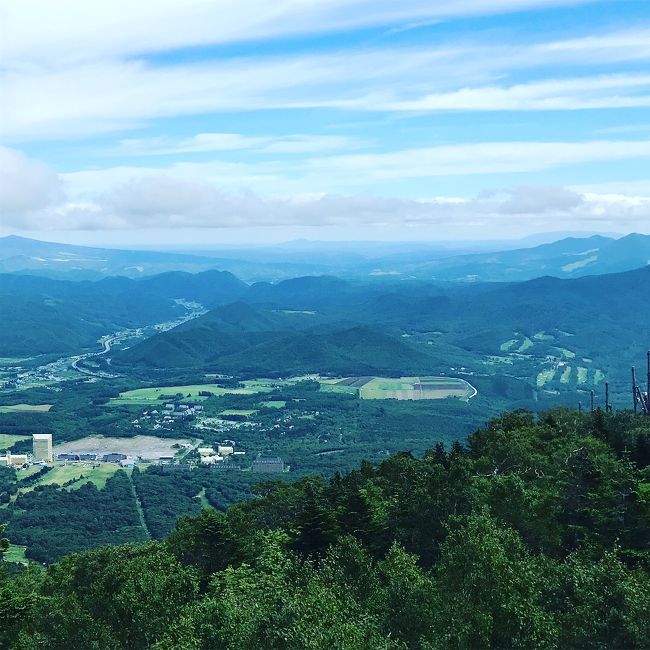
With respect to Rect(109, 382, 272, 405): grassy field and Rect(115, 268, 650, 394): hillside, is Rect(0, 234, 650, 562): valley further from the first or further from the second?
Rect(109, 382, 272, 405): grassy field

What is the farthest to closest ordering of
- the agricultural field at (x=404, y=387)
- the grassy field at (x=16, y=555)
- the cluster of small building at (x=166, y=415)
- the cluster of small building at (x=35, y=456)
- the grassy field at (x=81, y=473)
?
the agricultural field at (x=404, y=387), the cluster of small building at (x=166, y=415), the cluster of small building at (x=35, y=456), the grassy field at (x=81, y=473), the grassy field at (x=16, y=555)

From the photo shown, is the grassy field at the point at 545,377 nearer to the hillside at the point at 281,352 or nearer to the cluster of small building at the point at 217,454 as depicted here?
the hillside at the point at 281,352

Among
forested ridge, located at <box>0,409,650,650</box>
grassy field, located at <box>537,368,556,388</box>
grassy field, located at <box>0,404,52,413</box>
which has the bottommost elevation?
grassy field, located at <box>537,368,556,388</box>

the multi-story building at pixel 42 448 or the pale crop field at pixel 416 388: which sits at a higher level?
the multi-story building at pixel 42 448

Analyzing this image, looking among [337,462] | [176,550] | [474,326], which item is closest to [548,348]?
[474,326]

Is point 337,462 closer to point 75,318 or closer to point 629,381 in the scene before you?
point 629,381

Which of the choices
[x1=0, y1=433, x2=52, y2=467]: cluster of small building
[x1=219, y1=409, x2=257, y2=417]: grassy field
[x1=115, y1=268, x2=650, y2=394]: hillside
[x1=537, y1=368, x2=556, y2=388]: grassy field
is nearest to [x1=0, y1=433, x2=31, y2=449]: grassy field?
[x1=0, y1=433, x2=52, y2=467]: cluster of small building

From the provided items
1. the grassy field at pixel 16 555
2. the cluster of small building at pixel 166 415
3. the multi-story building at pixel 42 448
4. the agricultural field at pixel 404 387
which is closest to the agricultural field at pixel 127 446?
the multi-story building at pixel 42 448
